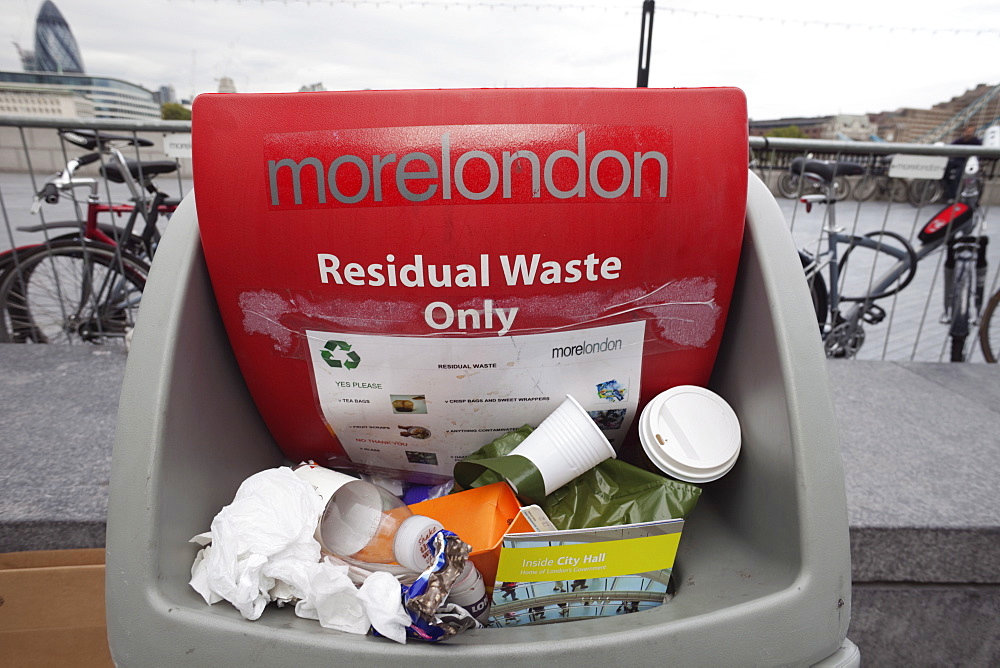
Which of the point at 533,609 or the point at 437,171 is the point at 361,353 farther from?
the point at 533,609

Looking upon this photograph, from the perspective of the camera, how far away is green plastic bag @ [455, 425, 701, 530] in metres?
0.71

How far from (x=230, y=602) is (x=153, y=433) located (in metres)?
0.19

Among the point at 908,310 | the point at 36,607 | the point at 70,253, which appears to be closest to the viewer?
the point at 36,607

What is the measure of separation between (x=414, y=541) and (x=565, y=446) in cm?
21

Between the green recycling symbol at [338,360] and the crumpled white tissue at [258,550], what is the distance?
0.51 ft

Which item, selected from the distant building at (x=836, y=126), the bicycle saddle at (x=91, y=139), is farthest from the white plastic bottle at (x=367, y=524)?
the distant building at (x=836, y=126)

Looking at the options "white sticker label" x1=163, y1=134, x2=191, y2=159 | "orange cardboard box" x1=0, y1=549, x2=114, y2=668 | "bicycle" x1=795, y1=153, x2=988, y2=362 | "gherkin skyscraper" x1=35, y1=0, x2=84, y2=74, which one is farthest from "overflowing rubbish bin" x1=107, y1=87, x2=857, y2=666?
"gherkin skyscraper" x1=35, y1=0, x2=84, y2=74

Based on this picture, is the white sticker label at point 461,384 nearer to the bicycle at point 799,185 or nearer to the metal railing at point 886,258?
the metal railing at point 886,258

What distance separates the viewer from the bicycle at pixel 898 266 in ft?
10.5

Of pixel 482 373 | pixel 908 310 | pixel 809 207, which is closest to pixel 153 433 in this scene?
pixel 482 373

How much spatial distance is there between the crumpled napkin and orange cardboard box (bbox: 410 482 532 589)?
10cm

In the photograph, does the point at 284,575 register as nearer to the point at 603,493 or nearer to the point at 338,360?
the point at 338,360

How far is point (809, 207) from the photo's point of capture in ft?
11.3

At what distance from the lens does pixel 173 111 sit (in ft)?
10.4
